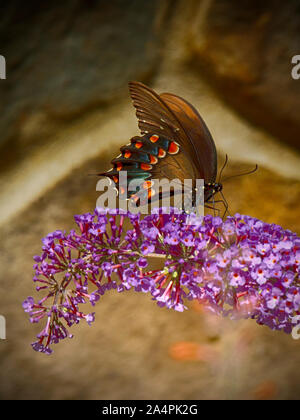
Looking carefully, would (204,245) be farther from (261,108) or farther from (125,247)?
(261,108)

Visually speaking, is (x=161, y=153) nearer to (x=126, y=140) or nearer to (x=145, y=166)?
(x=145, y=166)

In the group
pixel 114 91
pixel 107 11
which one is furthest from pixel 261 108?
pixel 107 11

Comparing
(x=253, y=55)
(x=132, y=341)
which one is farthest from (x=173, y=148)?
(x=132, y=341)

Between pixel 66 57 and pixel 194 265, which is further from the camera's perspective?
pixel 66 57

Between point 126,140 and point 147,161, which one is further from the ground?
point 126,140

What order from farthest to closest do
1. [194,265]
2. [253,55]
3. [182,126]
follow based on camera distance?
[253,55], [182,126], [194,265]

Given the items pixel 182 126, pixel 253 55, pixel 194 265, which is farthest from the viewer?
pixel 253 55

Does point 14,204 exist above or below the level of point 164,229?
above
